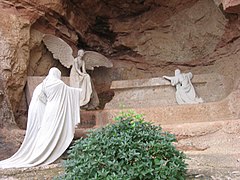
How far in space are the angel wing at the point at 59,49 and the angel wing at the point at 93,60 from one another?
47cm

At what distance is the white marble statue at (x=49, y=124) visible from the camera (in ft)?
13.1

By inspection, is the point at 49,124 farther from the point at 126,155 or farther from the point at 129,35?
the point at 129,35

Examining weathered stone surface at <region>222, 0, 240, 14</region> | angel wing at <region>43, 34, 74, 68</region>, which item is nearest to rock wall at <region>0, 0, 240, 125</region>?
angel wing at <region>43, 34, 74, 68</region>

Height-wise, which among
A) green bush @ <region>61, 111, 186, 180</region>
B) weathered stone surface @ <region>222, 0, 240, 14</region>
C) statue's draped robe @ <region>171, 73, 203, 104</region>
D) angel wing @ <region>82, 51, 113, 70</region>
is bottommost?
green bush @ <region>61, 111, 186, 180</region>

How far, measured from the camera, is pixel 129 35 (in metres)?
8.54

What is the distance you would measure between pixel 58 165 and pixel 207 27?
576cm

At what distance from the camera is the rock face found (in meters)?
6.15

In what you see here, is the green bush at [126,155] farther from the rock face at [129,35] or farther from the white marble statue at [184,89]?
the white marble statue at [184,89]

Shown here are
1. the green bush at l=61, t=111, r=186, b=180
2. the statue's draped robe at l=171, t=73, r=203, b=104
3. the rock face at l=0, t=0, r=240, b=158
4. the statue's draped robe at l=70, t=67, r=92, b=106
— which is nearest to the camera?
the green bush at l=61, t=111, r=186, b=180

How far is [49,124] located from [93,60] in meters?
3.71

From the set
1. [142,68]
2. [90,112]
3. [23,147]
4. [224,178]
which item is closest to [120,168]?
[224,178]

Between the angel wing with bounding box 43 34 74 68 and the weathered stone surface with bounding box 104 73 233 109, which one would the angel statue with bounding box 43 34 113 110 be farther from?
the weathered stone surface with bounding box 104 73 233 109

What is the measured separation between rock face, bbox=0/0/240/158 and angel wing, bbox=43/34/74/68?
0.60ft

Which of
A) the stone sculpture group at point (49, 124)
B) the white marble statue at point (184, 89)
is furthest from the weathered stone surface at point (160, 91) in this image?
the stone sculpture group at point (49, 124)
